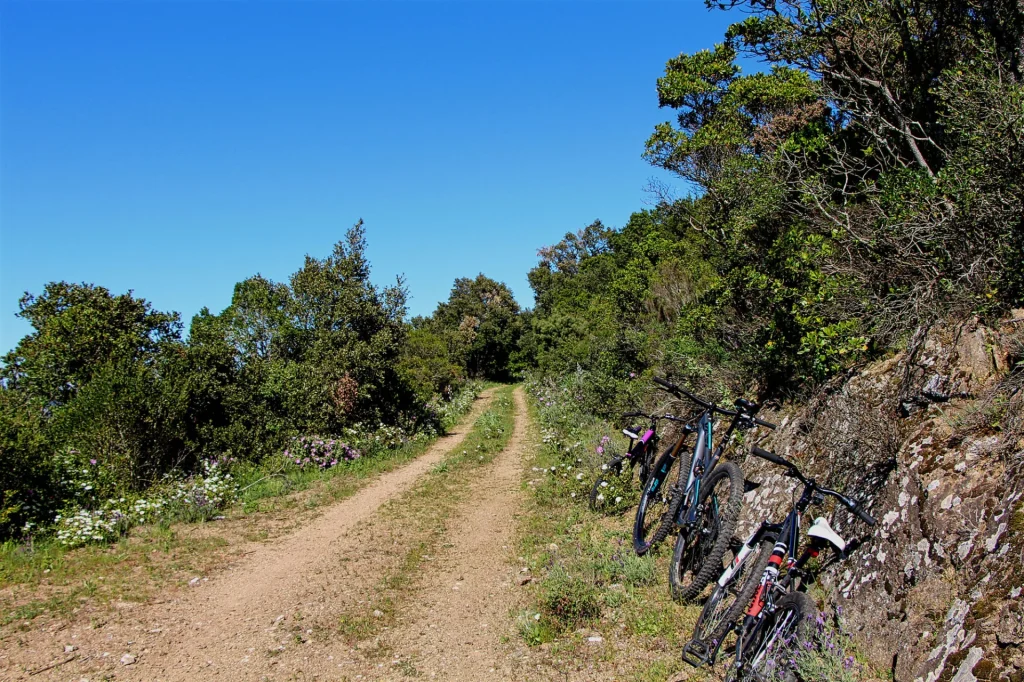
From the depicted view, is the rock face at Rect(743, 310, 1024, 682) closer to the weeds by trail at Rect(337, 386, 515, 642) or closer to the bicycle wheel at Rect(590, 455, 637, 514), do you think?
the bicycle wheel at Rect(590, 455, 637, 514)

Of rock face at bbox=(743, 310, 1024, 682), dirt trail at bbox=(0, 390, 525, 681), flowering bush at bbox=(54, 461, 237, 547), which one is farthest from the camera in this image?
flowering bush at bbox=(54, 461, 237, 547)

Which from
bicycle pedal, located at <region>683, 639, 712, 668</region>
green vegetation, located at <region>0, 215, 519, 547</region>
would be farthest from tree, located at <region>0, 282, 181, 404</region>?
bicycle pedal, located at <region>683, 639, 712, 668</region>

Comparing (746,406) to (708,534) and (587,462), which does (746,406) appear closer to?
(708,534)

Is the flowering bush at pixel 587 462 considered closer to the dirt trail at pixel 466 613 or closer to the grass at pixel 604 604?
the grass at pixel 604 604

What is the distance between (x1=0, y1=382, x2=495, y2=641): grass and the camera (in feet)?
21.0

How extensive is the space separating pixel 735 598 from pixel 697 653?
476 mm

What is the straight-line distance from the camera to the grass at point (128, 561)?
21.0 feet

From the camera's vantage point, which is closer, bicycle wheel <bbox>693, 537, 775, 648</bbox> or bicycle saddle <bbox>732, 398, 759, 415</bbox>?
bicycle wheel <bbox>693, 537, 775, 648</bbox>

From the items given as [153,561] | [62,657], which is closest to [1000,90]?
[62,657]

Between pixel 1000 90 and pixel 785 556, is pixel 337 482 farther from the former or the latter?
pixel 1000 90

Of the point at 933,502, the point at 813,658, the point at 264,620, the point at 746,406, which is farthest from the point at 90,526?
the point at 933,502

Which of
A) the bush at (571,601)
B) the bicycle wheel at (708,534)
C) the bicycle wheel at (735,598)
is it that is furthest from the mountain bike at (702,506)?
the bush at (571,601)

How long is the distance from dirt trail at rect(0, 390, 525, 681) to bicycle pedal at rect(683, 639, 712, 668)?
172cm

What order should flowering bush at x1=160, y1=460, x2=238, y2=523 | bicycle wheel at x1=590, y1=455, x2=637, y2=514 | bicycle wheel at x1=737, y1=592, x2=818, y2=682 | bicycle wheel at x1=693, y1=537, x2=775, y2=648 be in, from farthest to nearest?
flowering bush at x1=160, y1=460, x2=238, y2=523 → bicycle wheel at x1=590, y1=455, x2=637, y2=514 → bicycle wheel at x1=693, y1=537, x2=775, y2=648 → bicycle wheel at x1=737, y1=592, x2=818, y2=682
